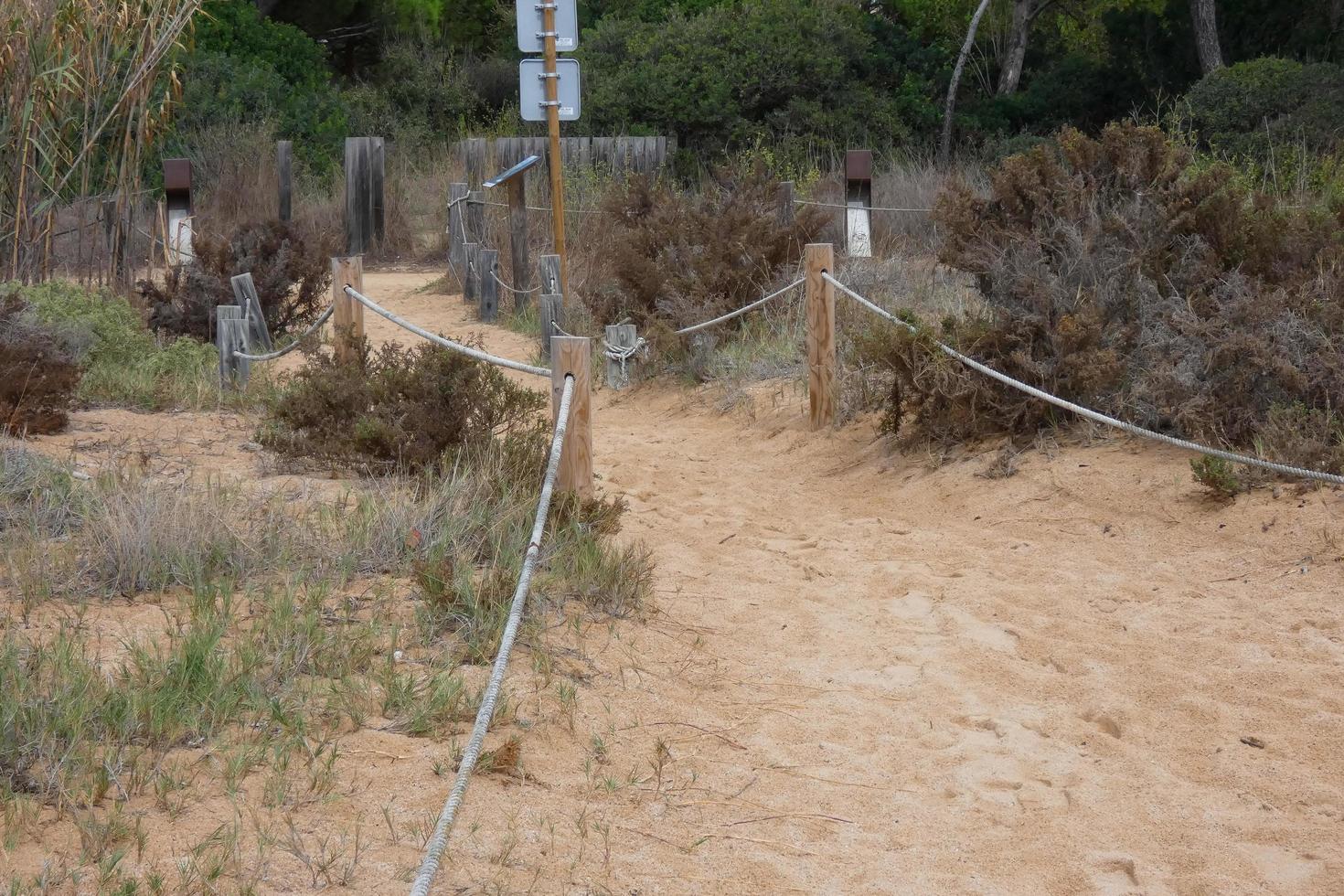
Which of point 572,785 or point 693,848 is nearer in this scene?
point 693,848

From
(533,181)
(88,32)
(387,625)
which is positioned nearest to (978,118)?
(533,181)

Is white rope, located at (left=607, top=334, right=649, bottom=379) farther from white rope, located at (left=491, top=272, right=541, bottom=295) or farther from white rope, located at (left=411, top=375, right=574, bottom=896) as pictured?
white rope, located at (left=411, top=375, right=574, bottom=896)

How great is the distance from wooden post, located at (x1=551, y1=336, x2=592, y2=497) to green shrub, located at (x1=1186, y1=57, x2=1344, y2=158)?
10307mm

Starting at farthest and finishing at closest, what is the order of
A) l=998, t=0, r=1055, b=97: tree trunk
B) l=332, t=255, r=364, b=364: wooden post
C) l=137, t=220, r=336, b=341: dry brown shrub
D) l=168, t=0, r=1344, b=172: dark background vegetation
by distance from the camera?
l=998, t=0, r=1055, b=97: tree trunk
l=168, t=0, r=1344, b=172: dark background vegetation
l=137, t=220, r=336, b=341: dry brown shrub
l=332, t=255, r=364, b=364: wooden post

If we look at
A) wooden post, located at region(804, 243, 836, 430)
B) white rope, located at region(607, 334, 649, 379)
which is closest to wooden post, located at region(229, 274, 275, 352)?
white rope, located at region(607, 334, 649, 379)

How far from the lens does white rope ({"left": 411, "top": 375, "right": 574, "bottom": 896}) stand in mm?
2357

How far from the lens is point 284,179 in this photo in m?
15.0

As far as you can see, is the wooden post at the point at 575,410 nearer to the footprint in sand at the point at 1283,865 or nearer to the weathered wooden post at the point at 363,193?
the footprint in sand at the point at 1283,865

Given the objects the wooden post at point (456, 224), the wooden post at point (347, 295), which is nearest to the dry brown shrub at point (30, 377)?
the wooden post at point (347, 295)

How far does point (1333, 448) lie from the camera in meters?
5.14

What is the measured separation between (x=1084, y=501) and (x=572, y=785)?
310 cm

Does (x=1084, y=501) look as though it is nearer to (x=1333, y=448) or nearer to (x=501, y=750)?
(x=1333, y=448)

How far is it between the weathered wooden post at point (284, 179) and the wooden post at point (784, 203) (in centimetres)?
722

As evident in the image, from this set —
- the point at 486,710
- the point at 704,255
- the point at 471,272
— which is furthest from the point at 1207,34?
the point at 486,710
